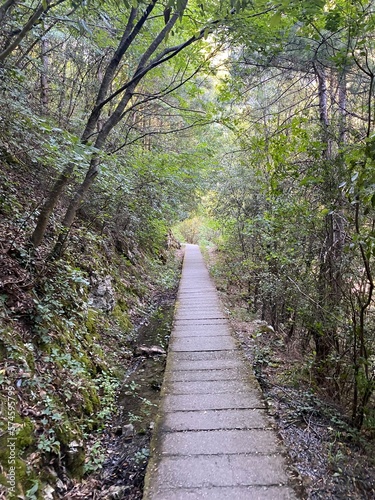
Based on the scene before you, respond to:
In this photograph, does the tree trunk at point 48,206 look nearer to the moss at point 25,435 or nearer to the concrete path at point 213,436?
the moss at point 25,435

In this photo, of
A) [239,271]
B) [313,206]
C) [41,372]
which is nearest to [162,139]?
[239,271]

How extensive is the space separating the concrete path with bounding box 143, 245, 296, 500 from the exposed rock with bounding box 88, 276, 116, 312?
1505mm

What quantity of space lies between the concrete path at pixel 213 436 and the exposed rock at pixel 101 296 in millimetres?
1505

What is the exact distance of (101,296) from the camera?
17.5 ft

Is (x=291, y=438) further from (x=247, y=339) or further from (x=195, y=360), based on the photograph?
(x=247, y=339)

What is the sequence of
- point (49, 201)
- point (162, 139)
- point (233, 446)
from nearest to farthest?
point (233, 446), point (49, 201), point (162, 139)

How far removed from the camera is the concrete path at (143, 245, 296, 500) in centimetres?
210

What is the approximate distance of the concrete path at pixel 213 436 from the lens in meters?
2.10

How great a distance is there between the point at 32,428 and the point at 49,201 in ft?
7.89

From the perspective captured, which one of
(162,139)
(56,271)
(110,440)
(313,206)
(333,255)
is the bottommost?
(110,440)

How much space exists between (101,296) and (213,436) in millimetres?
3313

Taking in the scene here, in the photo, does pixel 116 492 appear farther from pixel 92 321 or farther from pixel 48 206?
pixel 48 206

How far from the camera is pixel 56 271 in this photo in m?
3.89

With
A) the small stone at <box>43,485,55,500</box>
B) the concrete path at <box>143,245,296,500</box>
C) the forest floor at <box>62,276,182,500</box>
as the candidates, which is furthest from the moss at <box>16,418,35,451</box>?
the concrete path at <box>143,245,296,500</box>
